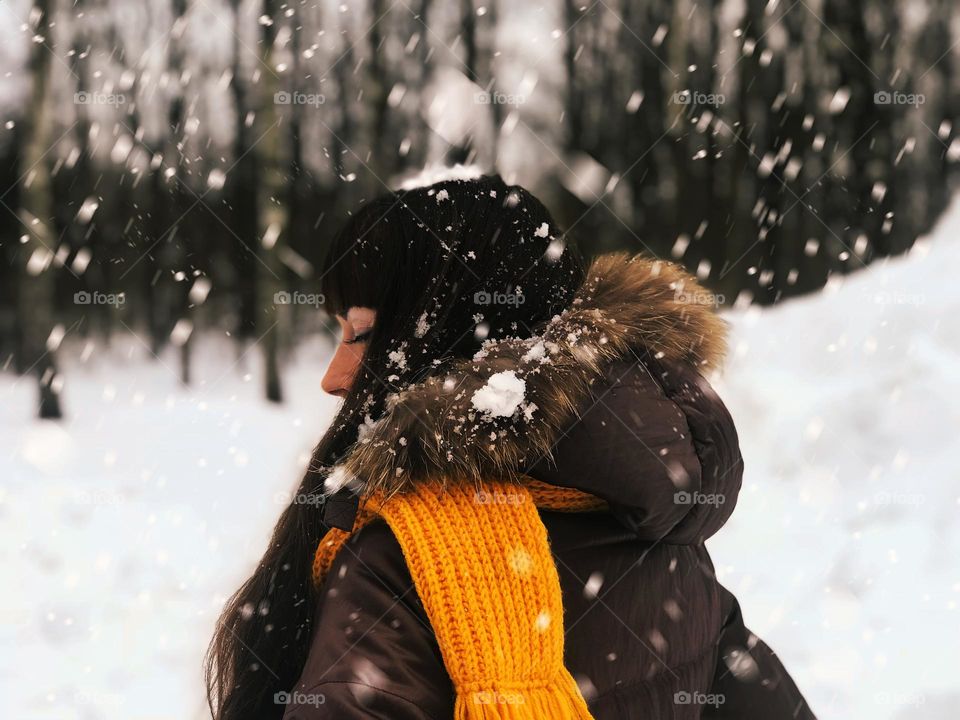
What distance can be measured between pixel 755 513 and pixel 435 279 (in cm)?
343

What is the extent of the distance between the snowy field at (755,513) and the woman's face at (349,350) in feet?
7.40

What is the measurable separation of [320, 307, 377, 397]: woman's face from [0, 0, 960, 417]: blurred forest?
4892 millimetres

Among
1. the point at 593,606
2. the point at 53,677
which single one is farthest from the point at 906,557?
the point at 53,677

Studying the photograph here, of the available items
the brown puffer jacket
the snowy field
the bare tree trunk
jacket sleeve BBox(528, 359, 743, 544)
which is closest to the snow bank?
the snowy field

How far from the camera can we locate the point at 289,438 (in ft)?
19.9

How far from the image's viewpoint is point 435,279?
1.09 meters

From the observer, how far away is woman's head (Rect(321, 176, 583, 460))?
1090 mm

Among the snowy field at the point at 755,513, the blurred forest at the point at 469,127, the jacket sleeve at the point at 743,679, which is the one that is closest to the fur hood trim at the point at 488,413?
the jacket sleeve at the point at 743,679

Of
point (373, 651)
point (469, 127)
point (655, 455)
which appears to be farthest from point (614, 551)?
point (469, 127)

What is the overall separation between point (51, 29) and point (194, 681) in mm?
6064

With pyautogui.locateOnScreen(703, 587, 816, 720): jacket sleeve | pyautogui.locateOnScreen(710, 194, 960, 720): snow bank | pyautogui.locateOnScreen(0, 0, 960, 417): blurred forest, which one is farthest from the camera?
pyautogui.locateOnScreen(0, 0, 960, 417): blurred forest

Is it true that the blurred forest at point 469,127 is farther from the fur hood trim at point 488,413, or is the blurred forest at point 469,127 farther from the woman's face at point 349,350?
the fur hood trim at point 488,413

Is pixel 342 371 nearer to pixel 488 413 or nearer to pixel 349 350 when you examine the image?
pixel 349 350

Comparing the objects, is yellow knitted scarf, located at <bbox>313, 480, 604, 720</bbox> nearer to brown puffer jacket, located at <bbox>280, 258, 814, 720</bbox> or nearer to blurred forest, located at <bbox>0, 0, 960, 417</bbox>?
brown puffer jacket, located at <bbox>280, 258, 814, 720</bbox>
